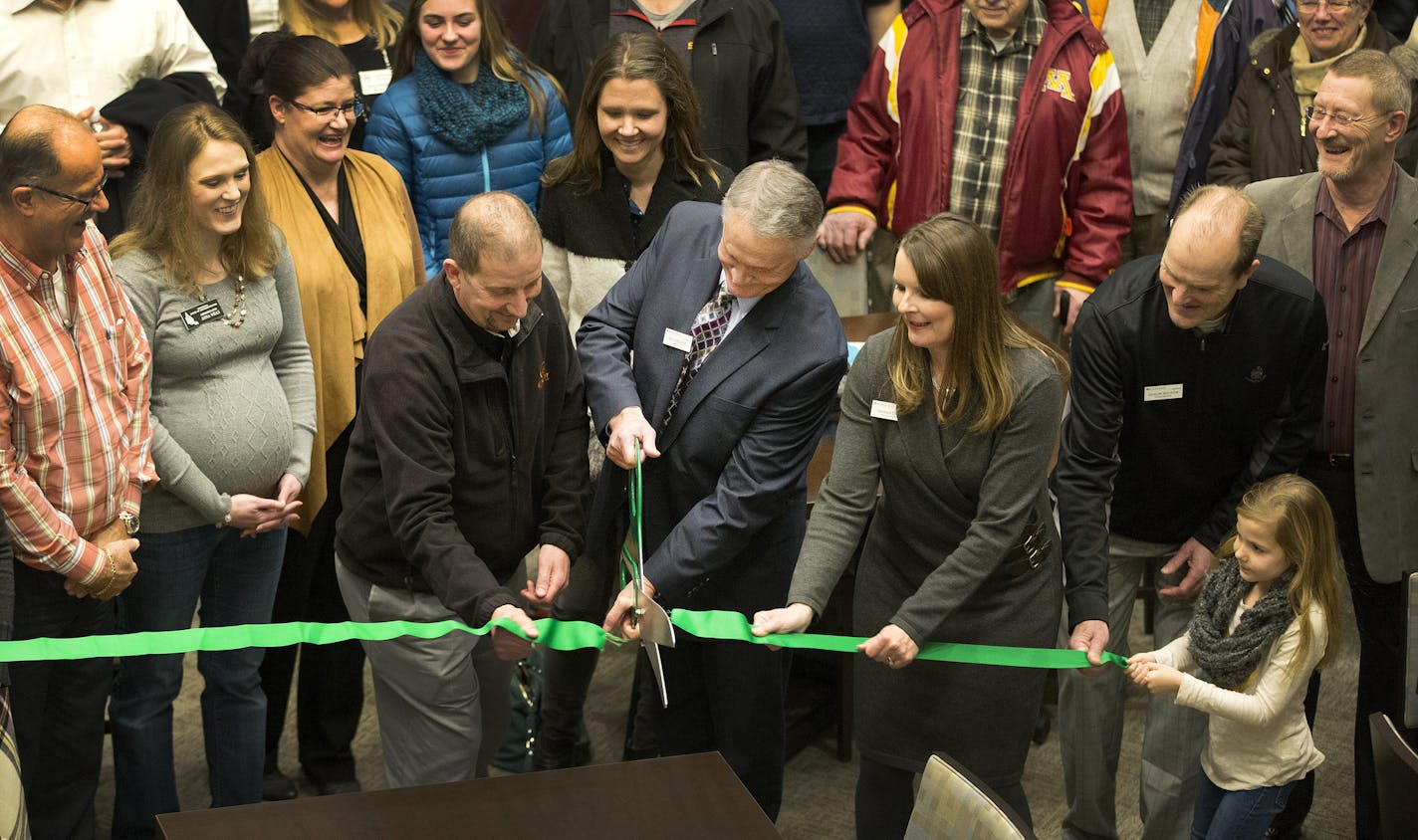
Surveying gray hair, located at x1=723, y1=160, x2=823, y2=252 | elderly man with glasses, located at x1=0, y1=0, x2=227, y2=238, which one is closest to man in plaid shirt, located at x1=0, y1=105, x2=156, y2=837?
elderly man with glasses, located at x1=0, y1=0, x2=227, y2=238

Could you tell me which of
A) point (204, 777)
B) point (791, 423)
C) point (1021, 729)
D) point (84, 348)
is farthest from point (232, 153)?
point (1021, 729)

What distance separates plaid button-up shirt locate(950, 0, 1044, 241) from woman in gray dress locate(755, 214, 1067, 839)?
1.75 meters

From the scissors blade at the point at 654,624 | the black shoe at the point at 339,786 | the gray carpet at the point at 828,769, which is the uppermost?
the scissors blade at the point at 654,624

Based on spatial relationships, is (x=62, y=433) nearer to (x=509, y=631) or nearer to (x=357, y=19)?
(x=509, y=631)

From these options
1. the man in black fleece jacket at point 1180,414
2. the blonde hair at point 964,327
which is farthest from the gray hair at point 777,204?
the man in black fleece jacket at point 1180,414

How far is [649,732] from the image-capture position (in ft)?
12.8

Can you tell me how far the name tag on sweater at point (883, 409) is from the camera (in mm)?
3219

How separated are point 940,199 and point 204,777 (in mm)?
2916

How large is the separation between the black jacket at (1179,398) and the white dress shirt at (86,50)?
263 centimetres

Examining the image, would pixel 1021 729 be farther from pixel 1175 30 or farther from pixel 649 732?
pixel 1175 30

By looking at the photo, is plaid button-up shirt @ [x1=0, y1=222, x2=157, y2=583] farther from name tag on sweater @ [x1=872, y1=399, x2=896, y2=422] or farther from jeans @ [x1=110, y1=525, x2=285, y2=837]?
name tag on sweater @ [x1=872, y1=399, x2=896, y2=422]

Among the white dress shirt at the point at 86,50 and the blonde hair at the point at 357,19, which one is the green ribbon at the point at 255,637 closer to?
the white dress shirt at the point at 86,50

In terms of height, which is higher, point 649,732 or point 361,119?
point 361,119

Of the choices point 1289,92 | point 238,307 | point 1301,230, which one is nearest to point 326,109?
point 238,307
